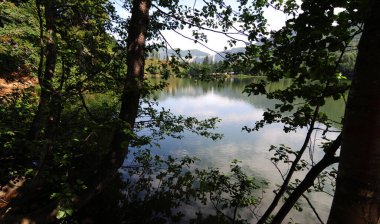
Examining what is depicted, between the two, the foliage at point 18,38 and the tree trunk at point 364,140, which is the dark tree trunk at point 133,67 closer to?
the foliage at point 18,38

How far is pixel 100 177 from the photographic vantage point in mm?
4652

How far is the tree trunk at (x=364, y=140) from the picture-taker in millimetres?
1094

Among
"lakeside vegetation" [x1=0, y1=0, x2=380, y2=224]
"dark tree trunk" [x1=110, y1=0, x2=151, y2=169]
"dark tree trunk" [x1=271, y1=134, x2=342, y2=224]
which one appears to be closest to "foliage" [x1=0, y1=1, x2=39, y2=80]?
"lakeside vegetation" [x1=0, y1=0, x2=380, y2=224]

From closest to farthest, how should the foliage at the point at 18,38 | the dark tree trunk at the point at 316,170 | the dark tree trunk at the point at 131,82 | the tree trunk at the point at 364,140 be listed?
the tree trunk at the point at 364,140 < the dark tree trunk at the point at 316,170 < the dark tree trunk at the point at 131,82 < the foliage at the point at 18,38

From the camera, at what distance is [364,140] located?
1.11 metres

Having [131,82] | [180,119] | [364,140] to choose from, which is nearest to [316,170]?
[364,140]

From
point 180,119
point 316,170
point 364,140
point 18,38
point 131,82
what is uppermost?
point 18,38

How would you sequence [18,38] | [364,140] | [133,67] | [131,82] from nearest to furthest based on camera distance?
[364,140]
[131,82]
[133,67]
[18,38]

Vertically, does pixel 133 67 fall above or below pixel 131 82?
above

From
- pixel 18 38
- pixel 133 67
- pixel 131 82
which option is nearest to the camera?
pixel 131 82

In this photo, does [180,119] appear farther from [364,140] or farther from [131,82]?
[364,140]

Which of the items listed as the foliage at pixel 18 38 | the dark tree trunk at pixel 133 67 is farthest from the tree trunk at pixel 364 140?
the dark tree trunk at pixel 133 67

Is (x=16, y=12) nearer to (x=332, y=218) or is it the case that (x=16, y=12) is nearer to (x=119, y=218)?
(x=119, y=218)

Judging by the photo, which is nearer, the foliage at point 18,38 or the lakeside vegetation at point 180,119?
the lakeside vegetation at point 180,119
